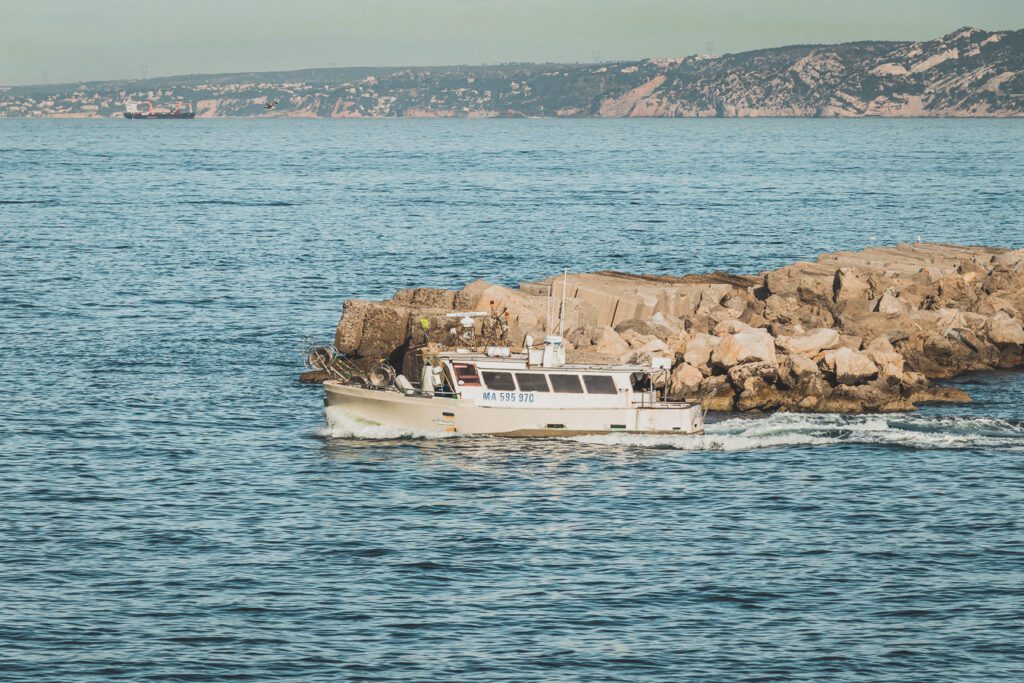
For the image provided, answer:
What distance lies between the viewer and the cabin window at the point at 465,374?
155ft

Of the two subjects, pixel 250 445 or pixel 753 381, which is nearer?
pixel 250 445

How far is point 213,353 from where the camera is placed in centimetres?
6381

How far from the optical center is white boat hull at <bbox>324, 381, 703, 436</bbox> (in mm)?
47250

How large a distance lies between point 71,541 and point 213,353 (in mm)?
27203

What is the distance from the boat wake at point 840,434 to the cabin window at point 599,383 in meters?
1.49

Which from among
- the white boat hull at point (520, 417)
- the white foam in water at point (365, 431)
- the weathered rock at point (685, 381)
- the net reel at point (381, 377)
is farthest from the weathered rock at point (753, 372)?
the net reel at point (381, 377)

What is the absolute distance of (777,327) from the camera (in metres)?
58.2

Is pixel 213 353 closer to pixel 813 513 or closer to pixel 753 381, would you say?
Result: pixel 753 381

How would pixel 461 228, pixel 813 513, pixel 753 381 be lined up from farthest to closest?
pixel 461 228, pixel 753 381, pixel 813 513

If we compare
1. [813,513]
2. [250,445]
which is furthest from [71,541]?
[813,513]

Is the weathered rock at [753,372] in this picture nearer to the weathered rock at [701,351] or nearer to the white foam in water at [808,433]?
the weathered rock at [701,351]

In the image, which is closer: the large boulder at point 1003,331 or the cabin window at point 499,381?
the cabin window at point 499,381

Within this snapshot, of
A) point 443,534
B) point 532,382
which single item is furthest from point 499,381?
point 443,534

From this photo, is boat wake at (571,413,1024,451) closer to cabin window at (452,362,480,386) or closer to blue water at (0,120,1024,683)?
blue water at (0,120,1024,683)
